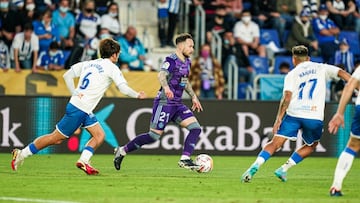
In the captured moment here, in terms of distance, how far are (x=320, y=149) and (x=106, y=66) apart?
335 inches

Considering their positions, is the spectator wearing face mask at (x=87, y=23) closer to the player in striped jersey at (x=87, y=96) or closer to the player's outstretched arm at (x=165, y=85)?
the player's outstretched arm at (x=165, y=85)

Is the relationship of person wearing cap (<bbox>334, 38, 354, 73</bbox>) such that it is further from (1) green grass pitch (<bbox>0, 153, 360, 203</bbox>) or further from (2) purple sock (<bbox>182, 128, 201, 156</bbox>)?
(2) purple sock (<bbox>182, 128, 201, 156</bbox>)

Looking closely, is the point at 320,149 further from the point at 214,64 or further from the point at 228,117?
the point at 214,64

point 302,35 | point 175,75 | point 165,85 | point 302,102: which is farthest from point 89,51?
point 302,102

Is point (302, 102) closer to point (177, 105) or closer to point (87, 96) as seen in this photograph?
point (177, 105)

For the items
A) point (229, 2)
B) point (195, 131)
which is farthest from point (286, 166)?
point (229, 2)

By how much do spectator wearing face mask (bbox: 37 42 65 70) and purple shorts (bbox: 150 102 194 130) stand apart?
27.9ft

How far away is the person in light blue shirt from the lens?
1011 inches

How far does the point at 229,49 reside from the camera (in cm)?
2716

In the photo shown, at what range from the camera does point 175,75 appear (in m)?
16.8

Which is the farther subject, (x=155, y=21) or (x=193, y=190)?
(x=155, y=21)

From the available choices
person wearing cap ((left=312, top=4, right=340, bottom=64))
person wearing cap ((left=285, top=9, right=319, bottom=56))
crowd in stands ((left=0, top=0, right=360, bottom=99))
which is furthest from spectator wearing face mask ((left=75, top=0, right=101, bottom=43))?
person wearing cap ((left=312, top=4, right=340, bottom=64))

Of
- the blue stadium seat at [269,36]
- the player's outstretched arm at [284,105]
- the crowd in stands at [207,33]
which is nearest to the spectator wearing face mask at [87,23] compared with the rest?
the crowd in stands at [207,33]

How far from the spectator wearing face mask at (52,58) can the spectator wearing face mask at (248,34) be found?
500 cm
